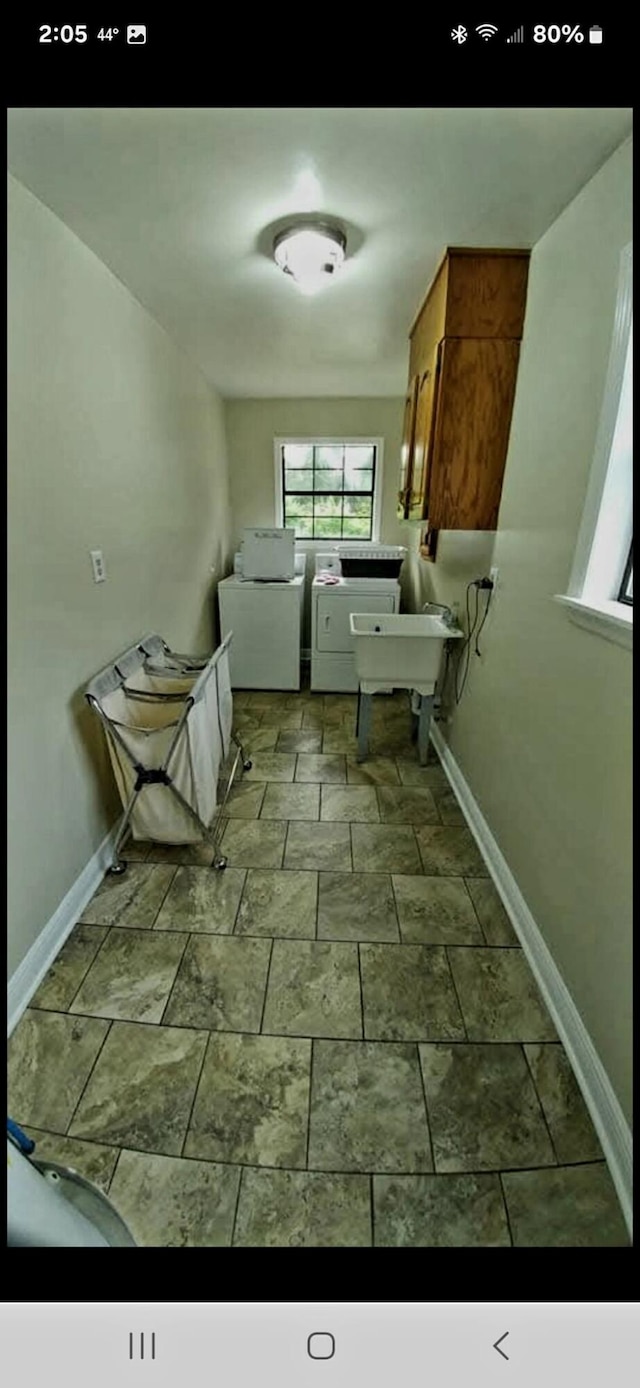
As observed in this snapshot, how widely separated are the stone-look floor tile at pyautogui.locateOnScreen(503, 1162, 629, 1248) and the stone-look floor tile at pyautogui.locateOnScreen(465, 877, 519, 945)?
56cm

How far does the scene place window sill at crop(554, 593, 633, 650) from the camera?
3.33ft

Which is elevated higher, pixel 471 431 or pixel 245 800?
pixel 471 431

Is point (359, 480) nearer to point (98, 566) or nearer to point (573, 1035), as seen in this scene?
point (98, 566)

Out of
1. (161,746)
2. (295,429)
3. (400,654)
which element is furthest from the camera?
(295,429)

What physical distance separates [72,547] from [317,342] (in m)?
1.87

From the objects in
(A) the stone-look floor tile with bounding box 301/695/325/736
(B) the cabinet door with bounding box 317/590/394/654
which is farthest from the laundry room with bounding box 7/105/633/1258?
(B) the cabinet door with bounding box 317/590/394/654

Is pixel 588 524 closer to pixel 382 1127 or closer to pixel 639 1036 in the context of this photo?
pixel 639 1036

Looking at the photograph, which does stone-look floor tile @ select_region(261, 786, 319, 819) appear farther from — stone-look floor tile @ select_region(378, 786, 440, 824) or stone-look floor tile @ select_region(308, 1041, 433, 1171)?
stone-look floor tile @ select_region(308, 1041, 433, 1171)

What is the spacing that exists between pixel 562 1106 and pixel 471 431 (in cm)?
210

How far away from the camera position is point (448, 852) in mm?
A: 1899

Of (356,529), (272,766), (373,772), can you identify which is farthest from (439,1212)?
(356,529)

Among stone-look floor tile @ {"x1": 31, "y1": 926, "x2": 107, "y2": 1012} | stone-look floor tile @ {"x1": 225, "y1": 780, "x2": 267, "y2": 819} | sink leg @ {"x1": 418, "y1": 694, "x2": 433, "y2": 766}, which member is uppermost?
sink leg @ {"x1": 418, "y1": 694, "x2": 433, "y2": 766}
